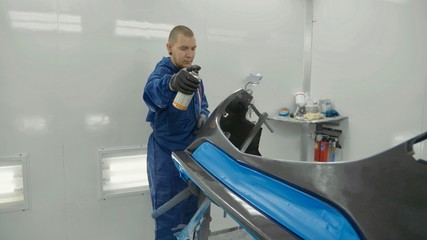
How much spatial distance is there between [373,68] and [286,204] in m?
1.73

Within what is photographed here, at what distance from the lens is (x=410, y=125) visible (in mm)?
1770

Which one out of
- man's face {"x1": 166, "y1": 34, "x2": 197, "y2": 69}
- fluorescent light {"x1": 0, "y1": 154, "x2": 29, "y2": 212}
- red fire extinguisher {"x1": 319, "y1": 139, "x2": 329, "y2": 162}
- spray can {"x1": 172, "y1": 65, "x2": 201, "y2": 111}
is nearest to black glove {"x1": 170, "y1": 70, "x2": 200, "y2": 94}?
spray can {"x1": 172, "y1": 65, "x2": 201, "y2": 111}

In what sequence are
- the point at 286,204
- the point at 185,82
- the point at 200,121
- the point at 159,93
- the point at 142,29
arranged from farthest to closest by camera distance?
the point at 142,29
the point at 200,121
the point at 159,93
the point at 185,82
the point at 286,204

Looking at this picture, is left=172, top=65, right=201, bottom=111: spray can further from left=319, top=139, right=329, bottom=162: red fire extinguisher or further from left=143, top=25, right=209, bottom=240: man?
left=319, top=139, right=329, bottom=162: red fire extinguisher

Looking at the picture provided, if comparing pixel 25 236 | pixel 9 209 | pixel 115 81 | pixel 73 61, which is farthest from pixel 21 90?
pixel 25 236

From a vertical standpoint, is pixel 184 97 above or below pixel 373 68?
below

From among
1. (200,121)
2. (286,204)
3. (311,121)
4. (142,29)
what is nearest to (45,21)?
(142,29)

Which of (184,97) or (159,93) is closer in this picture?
(184,97)

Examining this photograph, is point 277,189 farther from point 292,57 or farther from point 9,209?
point 292,57

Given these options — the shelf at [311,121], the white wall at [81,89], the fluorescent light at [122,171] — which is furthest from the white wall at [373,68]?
the fluorescent light at [122,171]

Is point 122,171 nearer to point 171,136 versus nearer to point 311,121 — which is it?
point 171,136

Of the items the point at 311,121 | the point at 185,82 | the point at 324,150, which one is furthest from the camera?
the point at 324,150

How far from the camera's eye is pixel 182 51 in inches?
60.5

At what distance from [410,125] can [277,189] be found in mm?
1586
